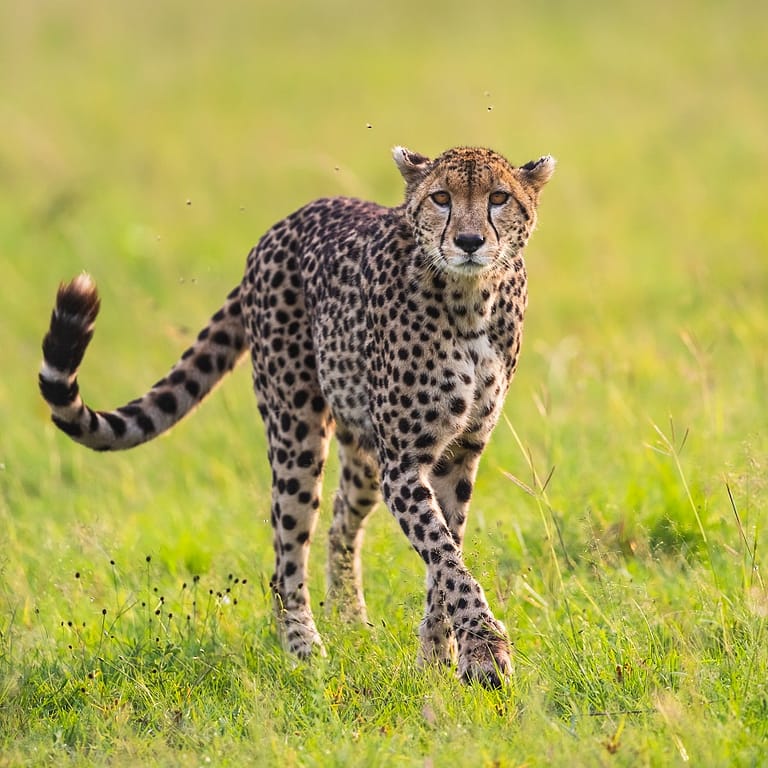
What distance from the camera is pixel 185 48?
1777cm

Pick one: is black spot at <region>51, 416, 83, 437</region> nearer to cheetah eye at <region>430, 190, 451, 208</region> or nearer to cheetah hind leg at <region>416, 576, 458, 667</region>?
cheetah hind leg at <region>416, 576, 458, 667</region>

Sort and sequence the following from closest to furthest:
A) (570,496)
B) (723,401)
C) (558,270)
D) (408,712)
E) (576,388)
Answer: (408,712), (570,496), (723,401), (576,388), (558,270)

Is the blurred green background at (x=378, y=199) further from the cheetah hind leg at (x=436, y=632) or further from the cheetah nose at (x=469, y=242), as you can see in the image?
the cheetah nose at (x=469, y=242)

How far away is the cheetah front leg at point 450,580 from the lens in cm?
398

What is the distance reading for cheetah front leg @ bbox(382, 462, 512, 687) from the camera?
3977mm

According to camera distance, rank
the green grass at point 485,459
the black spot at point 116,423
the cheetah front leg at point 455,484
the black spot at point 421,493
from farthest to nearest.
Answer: the black spot at point 116,423, the cheetah front leg at point 455,484, the black spot at point 421,493, the green grass at point 485,459

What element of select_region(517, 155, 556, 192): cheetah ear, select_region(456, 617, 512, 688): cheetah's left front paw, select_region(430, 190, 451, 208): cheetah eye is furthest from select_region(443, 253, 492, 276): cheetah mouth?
select_region(456, 617, 512, 688): cheetah's left front paw

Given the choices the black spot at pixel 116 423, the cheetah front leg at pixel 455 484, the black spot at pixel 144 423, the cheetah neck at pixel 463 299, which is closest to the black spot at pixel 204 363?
the black spot at pixel 144 423

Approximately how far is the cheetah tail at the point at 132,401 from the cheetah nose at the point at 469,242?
42.0 inches

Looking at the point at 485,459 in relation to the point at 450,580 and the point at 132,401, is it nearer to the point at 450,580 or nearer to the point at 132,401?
the point at 132,401

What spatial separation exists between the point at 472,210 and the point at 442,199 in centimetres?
11

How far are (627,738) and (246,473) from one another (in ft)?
10.5

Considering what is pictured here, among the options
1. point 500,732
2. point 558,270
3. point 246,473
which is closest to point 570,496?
point 246,473

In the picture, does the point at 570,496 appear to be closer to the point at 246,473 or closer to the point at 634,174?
the point at 246,473
